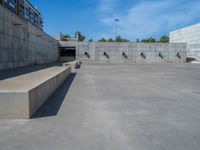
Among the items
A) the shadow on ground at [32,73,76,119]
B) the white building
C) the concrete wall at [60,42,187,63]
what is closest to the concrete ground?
the shadow on ground at [32,73,76,119]

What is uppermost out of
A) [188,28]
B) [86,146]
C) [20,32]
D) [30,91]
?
[188,28]

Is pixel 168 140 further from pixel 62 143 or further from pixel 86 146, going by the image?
pixel 62 143

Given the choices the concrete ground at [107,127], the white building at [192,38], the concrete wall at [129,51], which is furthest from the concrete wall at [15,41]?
the white building at [192,38]

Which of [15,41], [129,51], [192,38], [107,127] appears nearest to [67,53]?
[129,51]

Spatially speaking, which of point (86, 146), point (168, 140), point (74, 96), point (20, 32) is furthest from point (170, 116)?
point (20, 32)

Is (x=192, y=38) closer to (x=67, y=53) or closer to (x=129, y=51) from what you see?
(x=129, y=51)

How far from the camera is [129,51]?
3291 cm

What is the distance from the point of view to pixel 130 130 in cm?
327

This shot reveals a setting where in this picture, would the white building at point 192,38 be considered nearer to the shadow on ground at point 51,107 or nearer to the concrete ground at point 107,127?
the concrete ground at point 107,127

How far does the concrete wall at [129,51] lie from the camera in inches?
1257

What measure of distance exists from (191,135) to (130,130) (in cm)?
106

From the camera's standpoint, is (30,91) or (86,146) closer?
(86,146)

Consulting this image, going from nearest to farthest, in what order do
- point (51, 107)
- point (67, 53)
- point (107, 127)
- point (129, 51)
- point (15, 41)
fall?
point (107, 127) < point (51, 107) < point (15, 41) < point (129, 51) < point (67, 53)

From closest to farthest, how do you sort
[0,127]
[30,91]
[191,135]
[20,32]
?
[191,135] < [0,127] < [30,91] < [20,32]
